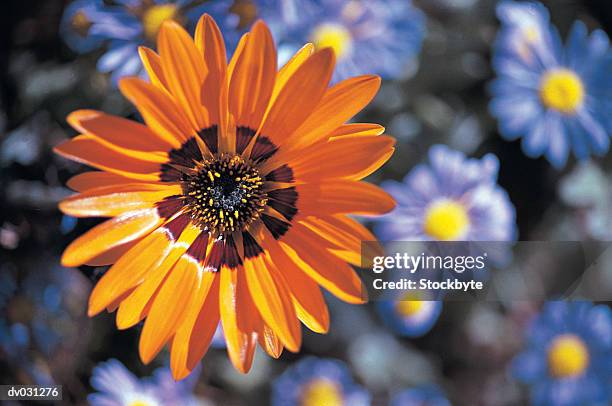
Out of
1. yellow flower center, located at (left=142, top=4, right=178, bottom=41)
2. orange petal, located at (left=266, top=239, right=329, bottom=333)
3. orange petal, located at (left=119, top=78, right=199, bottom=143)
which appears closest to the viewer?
orange petal, located at (left=119, top=78, right=199, bottom=143)

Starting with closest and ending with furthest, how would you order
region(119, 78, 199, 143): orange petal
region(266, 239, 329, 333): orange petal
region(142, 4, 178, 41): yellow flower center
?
1. region(119, 78, 199, 143): orange petal
2. region(266, 239, 329, 333): orange petal
3. region(142, 4, 178, 41): yellow flower center

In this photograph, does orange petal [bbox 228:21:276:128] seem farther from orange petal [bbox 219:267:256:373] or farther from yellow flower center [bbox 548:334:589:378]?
yellow flower center [bbox 548:334:589:378]

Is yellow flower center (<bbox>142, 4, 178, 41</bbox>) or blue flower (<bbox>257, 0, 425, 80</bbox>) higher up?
blue flower (<bbox>257, 0, 425, 80</bbox>)

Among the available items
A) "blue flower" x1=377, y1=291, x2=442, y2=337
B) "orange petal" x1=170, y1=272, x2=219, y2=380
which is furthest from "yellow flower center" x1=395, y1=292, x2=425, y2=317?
"orange petal" x1=170, y1=272, x2=219, y2=380

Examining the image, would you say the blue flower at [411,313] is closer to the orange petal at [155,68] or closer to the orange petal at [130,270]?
the orange petal at [130,270]

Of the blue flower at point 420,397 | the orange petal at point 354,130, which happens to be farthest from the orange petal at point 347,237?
the blue flower at point 420,397

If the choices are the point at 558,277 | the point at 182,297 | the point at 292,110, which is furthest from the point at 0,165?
the point at 558,277

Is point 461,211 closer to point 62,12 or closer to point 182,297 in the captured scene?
point 182,297
